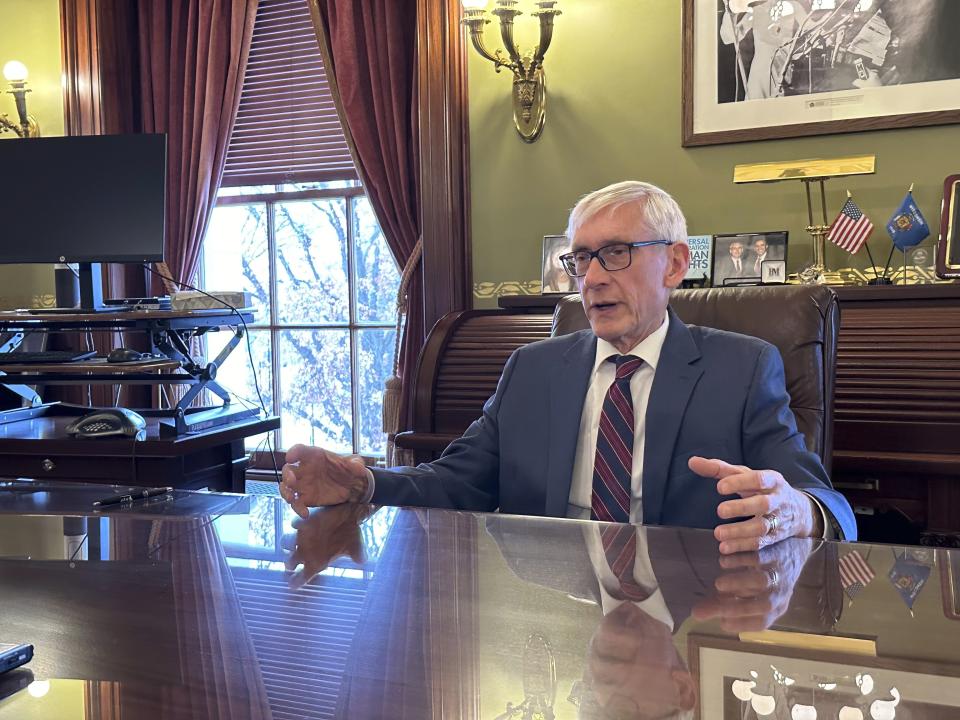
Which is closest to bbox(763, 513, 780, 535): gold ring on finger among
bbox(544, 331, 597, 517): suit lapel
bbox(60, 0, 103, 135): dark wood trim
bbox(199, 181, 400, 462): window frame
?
bbox(544, 331, 597, 517): suit lapel

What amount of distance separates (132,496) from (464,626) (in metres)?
0.84

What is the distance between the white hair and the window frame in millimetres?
2540

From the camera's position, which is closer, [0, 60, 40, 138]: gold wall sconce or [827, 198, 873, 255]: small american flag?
[827, 198, 873, 255]: small american flag

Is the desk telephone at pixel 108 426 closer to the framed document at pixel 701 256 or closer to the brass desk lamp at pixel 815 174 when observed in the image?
the framed document at pixel 701 256

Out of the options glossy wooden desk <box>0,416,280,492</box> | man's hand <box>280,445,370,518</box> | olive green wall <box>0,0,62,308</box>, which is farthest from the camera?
olive green wall <box>0,0,62,308</box>

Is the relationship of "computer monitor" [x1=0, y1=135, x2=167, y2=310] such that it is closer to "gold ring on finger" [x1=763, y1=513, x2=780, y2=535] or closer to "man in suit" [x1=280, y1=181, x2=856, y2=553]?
"man in suit" [x1=280, y1=181, x2=856, y2=553]

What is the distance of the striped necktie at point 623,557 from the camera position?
0.92 metres

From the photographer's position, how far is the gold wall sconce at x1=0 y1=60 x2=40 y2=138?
4.42m

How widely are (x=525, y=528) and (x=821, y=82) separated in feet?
8.64

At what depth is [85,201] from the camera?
3.25m

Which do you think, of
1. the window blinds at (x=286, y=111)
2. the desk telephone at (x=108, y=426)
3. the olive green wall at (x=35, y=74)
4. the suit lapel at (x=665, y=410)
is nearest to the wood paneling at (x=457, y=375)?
the desk telephone at (x=108, y=426)

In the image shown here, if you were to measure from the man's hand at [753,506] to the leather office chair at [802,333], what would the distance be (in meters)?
0.68

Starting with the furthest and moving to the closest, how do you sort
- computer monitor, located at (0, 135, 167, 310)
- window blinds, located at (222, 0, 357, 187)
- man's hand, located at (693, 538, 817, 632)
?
window blinds, located at (222, 0, 357, 187), computer monitor, located at (0, 135, 167, 310), man's hand, located at (693, 538, 817, 632)

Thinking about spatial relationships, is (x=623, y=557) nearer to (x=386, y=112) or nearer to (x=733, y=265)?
(x=733, y=265)
